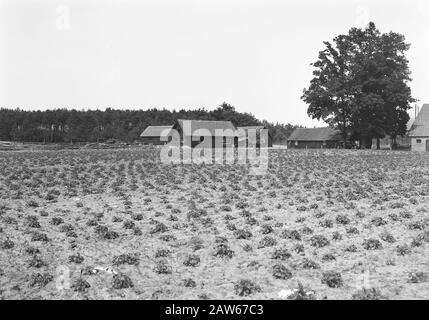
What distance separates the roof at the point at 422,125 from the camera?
2563 inches

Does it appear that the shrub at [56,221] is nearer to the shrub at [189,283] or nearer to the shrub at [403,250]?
the shrub at [189,283]

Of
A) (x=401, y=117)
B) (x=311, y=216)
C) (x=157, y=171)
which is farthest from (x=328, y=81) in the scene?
(x=311, y=216)

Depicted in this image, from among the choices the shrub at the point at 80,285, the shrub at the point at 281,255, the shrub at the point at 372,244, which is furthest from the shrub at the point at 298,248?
the shrub at the point at 80,285

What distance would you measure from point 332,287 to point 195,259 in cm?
370

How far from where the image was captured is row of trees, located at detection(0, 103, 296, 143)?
120413 mm

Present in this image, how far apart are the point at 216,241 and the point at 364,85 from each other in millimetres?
55116

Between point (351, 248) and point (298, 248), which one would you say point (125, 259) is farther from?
point (351, 248)

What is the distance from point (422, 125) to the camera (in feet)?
218

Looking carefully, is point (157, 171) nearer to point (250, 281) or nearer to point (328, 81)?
point (250, 281)

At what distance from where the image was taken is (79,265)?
11.0 meters

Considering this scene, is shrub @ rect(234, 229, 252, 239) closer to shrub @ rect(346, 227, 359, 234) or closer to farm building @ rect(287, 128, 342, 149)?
shrub @ rect(346, 227, 359, 234)

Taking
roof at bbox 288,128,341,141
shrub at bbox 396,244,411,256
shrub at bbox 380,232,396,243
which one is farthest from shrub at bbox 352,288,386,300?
roof at bbox 288,128,341,141

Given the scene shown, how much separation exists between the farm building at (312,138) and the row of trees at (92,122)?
1952 cm

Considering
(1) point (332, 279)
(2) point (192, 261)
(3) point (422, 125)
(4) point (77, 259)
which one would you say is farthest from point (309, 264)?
(3) point (422, 125)
